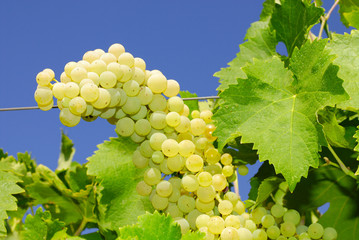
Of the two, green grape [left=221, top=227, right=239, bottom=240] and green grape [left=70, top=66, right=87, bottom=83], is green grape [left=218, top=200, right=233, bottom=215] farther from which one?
green grape [left=70, top=66, right=87, bottom=83]

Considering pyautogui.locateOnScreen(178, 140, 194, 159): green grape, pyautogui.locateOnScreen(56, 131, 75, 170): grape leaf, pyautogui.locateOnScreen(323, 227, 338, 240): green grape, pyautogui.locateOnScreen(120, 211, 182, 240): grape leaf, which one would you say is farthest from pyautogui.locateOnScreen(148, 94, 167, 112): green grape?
pyautogui.locateOnScreen(56, 131, 75, 170): grape leaf

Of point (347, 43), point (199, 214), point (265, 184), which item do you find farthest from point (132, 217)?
point (347, 43)

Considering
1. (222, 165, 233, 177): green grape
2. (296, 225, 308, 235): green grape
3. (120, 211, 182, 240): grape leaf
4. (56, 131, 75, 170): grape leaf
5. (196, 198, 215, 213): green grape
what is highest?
(56, 131, 75, 170): grape leaf

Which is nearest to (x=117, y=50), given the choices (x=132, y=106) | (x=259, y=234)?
(x=132, y=106)

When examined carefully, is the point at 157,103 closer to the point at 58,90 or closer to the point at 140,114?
the point at 140,114

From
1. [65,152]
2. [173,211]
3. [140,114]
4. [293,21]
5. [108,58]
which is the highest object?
[65,152]

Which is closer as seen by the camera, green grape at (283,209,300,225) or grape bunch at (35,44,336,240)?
grape bunch at (35,44,336,240)
